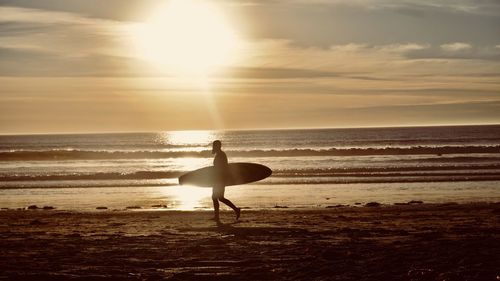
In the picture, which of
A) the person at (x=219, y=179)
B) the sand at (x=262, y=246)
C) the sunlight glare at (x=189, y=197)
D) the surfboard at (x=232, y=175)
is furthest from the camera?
the sunlight glare at (x=189, y=197)

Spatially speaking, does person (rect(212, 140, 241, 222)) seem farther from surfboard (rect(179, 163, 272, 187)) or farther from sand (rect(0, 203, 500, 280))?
surfboard (rect(179, 163, 272, 187))

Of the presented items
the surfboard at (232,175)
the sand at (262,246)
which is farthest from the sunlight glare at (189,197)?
the sand at (262,246)

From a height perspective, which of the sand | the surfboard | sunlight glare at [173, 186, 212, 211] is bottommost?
the sand

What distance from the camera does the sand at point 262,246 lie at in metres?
9.48

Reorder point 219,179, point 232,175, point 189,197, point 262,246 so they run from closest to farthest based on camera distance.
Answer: point 262,246 → point 219,179 → point 232,175 → point 189,197

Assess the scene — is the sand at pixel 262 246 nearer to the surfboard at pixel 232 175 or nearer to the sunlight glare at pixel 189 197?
the surfboard at pixel 232 175

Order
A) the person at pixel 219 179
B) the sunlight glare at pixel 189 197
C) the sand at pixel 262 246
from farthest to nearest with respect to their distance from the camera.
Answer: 1. the sunlight glare at pixel 189 197
2. the person at pixel 219 179
3. the sand at pixel 262 246

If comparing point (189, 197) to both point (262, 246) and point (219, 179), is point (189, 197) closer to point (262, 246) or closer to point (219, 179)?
point (219, 179)

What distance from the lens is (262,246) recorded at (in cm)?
1195

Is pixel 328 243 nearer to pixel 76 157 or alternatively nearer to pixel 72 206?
pixel 72 206

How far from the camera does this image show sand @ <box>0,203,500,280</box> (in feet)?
31.1

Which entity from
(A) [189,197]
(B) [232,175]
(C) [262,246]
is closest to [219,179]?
(B) [232,175]

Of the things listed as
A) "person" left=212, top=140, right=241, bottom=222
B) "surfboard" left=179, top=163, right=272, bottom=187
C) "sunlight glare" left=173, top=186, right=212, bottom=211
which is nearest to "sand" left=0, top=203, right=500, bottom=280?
"person" left=212, top=140, right=241, bottom=222

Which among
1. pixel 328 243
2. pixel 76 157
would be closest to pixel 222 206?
pixel 328 243
